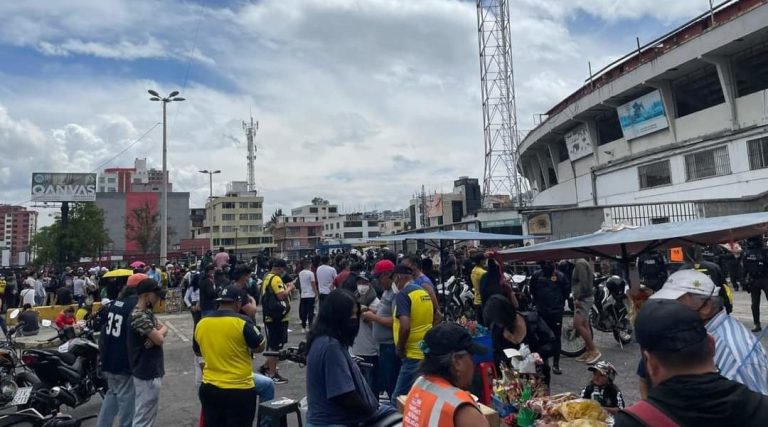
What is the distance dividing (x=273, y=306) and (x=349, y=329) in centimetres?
477

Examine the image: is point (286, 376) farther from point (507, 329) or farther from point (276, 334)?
point (507, 329)

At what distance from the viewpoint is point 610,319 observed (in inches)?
347

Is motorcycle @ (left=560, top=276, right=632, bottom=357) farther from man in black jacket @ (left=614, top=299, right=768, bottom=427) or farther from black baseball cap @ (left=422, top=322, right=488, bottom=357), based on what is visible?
man in black jacket @ (left=614, top=299, right=768, bottom=427)

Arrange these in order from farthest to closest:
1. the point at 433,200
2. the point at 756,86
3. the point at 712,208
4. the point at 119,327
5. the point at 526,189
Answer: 1. the point at 433,200
2. the point at 526,189
3. the point at 756,86
4. the point at 712,208
5. the point at 119,327

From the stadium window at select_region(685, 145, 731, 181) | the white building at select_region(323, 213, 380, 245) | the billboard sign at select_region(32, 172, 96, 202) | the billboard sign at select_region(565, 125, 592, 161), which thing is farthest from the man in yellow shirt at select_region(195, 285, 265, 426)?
the white building at select_region(323, 213, 380, 245)

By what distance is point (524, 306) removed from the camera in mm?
10234

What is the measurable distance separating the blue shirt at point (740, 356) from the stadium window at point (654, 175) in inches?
955

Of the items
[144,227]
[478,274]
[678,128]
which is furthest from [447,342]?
[144,227]

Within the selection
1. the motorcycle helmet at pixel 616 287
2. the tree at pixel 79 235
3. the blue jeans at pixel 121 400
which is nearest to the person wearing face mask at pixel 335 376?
the blue jeans at pixel 121 400

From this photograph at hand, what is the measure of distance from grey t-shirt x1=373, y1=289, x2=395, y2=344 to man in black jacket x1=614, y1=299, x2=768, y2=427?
3.63 m

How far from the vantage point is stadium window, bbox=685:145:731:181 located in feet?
67.4

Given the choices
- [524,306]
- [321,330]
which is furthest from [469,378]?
[524,306]

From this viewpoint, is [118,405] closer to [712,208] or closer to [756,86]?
[712,208]

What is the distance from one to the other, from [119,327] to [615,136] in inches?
1165
